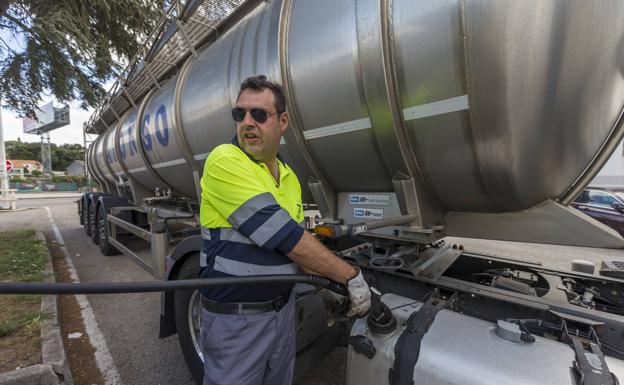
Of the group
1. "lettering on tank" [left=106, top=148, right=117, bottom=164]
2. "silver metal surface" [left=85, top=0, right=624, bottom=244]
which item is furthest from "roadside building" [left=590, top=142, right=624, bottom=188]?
"lettering on tank" [left=106, top=148, right=117, bottom=164]

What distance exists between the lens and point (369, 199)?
7.27ft

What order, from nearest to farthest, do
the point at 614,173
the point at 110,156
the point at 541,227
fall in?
the point at 541,227 < the point at 110,156 < the point at 614,173

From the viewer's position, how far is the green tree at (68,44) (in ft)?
17.8

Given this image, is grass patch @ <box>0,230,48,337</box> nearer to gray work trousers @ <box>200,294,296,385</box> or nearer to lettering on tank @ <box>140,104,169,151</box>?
lettering on tank @ <box>140,104,169,151</box>

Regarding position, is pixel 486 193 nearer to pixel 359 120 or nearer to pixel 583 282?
pixel 359 120

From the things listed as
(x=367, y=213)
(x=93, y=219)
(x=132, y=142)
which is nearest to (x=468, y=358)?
(x=367, y=213)

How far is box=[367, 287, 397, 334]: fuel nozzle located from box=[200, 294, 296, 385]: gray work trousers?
18.0 inches

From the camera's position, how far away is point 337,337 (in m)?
2.27

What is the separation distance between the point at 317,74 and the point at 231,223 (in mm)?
1115

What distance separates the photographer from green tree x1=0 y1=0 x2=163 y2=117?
214 inches

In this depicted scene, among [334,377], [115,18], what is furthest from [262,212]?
[115,18]

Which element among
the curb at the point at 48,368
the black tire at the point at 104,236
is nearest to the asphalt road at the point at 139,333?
the black tire at the point at 104,236

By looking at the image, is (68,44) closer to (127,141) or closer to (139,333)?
(127,141)

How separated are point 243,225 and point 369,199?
1120 mm
